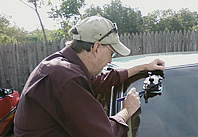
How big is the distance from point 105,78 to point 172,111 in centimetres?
65

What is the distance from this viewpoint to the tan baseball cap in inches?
53.2

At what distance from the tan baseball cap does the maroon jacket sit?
10.8 inches

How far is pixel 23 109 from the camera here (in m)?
1.19

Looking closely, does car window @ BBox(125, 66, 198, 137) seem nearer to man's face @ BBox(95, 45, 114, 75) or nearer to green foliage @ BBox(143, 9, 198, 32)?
man's face @ BBox(95, 45, 114, 75)

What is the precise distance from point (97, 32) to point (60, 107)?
1.82 ft

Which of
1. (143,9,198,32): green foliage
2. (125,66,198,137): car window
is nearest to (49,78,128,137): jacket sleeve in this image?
(125,66,198,137): car window

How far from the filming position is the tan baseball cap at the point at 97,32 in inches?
53.2

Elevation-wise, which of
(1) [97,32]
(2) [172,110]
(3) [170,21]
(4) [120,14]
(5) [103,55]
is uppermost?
(4) [120,14]

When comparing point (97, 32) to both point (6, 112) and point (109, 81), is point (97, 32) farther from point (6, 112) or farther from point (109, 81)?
point (6, 112)

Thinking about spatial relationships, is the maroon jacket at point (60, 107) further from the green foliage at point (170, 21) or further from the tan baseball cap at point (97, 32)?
the green foliage at point (170, 21)

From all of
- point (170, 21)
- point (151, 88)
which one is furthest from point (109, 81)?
point (170, 21)

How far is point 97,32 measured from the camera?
1354mm

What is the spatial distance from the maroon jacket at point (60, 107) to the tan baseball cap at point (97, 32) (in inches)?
10.8

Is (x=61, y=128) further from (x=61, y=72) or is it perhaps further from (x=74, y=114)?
(x=61, y=72)
